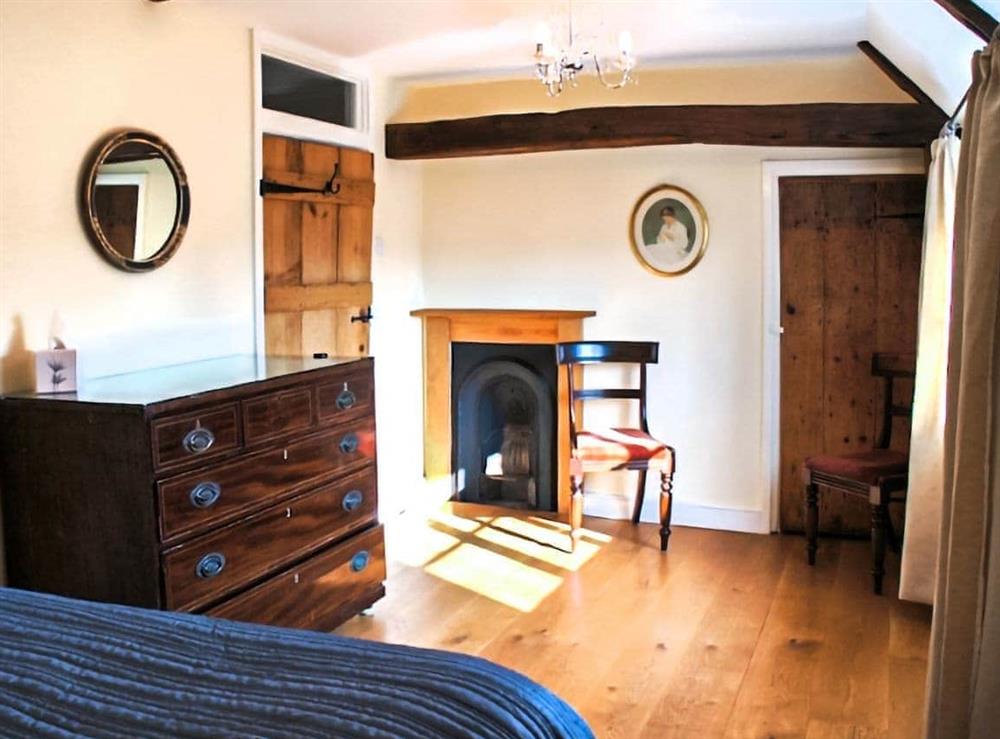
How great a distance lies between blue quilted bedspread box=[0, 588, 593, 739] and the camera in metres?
1.25

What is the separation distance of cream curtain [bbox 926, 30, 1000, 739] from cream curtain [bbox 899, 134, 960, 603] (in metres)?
1.51

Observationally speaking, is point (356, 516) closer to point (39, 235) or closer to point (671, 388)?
point (39, 235)

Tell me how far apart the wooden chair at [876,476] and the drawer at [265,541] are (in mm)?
1981

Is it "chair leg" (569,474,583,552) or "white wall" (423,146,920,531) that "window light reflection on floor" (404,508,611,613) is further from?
"white wall" (423,146,920,531)

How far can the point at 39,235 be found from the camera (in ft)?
A: 9.39

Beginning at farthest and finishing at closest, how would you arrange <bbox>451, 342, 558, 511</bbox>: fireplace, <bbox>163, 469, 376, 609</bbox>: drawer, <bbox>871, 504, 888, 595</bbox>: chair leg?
<bbox>451, 342, 558, 511</bbox>: fireplace
<bbox>871, 504, 888, 595</bbox>: chair leg
<bbox>163, 469, 376, 609</bbox>: drawer

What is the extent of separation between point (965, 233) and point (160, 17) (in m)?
2.69

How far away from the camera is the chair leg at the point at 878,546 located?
3871 mm

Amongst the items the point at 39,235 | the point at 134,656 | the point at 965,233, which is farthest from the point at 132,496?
the point at 965,233

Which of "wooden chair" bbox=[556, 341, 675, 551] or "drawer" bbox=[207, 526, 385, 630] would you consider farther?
"wooden chair" bbox=[556, 341, 675, 551]

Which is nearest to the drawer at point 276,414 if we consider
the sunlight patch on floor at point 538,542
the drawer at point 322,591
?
the drawer at point 322,591

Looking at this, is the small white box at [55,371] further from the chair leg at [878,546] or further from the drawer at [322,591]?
the chair leg at [878,546]

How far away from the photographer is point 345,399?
3393mm

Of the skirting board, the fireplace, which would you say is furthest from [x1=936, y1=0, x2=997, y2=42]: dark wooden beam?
the fireplace
